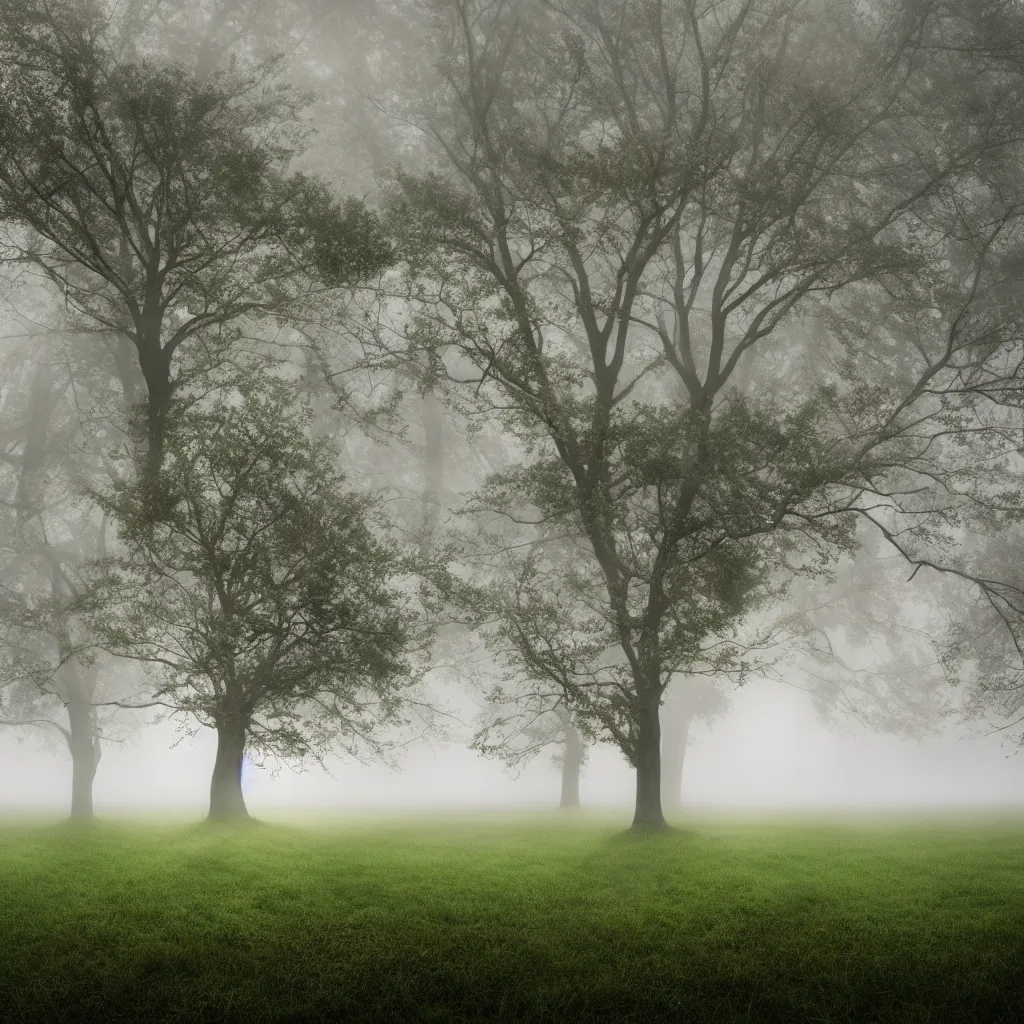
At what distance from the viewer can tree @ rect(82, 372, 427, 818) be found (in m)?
19.3

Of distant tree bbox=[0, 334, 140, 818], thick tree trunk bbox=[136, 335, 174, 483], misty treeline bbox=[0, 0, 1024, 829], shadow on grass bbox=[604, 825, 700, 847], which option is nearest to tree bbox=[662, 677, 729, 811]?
misty treeline bbox=[0, 0, 1024, 829]

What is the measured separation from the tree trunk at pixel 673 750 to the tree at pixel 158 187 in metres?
30.9

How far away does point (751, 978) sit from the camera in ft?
35.3

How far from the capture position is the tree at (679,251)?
20641mm

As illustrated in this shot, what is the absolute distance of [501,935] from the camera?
1192 centimetres

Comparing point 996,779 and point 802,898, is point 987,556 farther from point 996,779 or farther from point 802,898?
point 996,779

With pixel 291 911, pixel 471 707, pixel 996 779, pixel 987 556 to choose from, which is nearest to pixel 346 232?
pixel 291 911

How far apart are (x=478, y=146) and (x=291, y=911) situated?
20852 millimetres

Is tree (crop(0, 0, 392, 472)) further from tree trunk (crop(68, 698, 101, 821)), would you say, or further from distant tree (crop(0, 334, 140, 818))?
tree trunk (crop(68, 698, 101, 821))

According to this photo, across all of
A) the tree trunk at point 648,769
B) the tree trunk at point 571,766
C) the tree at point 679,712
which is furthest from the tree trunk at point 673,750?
the tree trunk at point 648,769

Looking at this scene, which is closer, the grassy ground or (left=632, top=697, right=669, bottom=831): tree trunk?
the grassy ground

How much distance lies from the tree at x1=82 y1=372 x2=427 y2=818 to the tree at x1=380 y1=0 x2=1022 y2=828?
377 cm

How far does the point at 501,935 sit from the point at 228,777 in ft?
41.8

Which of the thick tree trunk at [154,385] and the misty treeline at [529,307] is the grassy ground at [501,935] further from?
the thick tree trunk at [154,385]
